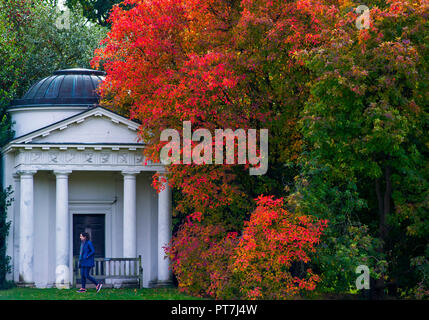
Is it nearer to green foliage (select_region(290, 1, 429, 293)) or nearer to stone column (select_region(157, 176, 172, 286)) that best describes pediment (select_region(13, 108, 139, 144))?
stone column (select_region(157, 176, 172, 286))

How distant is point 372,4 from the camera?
2458 centimetres

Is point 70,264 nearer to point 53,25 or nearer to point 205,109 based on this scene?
point 205,109

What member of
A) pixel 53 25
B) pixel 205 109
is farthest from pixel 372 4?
pixel 53 25

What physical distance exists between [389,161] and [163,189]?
29.4ft

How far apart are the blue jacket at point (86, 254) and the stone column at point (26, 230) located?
4.68 m

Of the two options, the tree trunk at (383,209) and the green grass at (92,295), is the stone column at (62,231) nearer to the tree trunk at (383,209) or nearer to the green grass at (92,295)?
the green grass at (92,295)

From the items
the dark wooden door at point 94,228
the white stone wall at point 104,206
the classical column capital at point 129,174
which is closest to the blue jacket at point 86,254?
the classical column capital at point 129,174

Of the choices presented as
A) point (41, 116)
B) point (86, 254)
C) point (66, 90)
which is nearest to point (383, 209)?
point (86, 254)

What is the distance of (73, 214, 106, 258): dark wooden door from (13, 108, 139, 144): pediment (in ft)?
13.0

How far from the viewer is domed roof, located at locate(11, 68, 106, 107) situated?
109ft

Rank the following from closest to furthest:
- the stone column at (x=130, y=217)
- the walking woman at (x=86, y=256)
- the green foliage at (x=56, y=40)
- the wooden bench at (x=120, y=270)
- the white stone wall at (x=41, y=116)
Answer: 1. the walking woman at (x=86, y=256)
2. the wooden bench at (x=120, y=270)
3. the stone column at (x=130, y=217)
4. the white stone wall at (x=41, y=116)
5. the green foliage at (x=56, y=40)

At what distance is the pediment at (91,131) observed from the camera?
3066 centimetres

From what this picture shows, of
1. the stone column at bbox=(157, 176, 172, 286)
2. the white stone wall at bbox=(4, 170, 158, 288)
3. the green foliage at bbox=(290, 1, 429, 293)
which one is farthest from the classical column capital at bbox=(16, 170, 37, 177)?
the green foliage at bbox=(290, 1, 429, 293)

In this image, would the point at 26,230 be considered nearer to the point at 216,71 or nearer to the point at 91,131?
the point at 91,131
